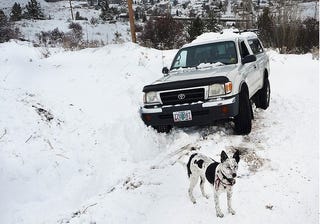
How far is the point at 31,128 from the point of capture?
21.1 ft

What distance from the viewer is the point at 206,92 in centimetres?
663

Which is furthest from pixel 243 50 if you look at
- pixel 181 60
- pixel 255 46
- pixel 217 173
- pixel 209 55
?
pixel 217 173

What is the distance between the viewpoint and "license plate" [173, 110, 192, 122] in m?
6.70

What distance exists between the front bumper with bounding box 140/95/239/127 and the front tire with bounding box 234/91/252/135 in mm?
203

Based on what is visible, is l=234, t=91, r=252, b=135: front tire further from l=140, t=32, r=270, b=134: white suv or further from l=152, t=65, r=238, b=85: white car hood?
l=152, t=65, r=238, b=85: white car hood

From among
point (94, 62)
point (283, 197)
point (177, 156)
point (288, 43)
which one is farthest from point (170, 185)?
point (288, 43)

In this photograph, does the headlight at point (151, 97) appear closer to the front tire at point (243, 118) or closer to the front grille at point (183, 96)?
the front grille at point (183, 96)

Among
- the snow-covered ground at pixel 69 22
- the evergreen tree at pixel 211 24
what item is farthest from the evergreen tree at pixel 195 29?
the snow-covered ground at pixel 69 22

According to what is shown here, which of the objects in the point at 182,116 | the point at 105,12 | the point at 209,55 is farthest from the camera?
the point at 105,12

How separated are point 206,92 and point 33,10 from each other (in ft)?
109

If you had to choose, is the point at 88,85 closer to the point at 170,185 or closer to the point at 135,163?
the point at 135,163

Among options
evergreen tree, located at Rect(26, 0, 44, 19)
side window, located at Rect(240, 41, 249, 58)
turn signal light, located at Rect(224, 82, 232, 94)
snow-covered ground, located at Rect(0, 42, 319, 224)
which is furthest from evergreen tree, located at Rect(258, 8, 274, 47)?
turn signal light, located at Rect(224, 82, 232, 94)

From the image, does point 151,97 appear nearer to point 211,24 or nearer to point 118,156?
point 118,156

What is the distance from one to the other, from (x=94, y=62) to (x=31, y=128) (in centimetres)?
511
